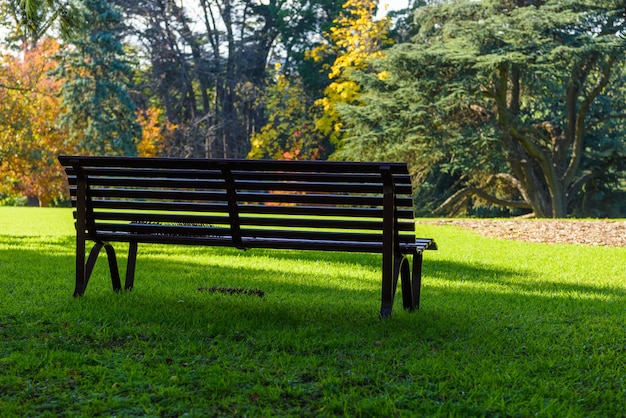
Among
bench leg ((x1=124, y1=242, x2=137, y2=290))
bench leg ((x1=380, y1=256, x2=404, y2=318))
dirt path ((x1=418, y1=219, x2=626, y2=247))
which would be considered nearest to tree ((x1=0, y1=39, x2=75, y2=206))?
dirt path ((x1=418, y1=219, x2=626, y2=247))

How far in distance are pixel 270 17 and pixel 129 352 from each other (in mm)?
35308

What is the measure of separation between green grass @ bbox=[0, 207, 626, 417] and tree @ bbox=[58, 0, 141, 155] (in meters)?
23.5

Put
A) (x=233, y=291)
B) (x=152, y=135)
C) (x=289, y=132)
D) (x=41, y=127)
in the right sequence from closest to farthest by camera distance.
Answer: (x=233, y=291)
(x=41, y=127)
(x=152, y=135)
(x=289, y=132)

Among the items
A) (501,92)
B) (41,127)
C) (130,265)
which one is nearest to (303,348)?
(130,265)

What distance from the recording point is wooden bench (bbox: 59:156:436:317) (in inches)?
173

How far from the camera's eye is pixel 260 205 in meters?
4.64

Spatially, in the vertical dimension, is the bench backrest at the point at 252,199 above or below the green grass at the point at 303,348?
above

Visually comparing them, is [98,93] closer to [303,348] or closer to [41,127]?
[41,127]

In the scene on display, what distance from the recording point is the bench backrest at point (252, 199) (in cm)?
439

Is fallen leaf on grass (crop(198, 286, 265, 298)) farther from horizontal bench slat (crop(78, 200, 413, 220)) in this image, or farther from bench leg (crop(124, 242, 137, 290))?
horizontal bench slat (crop(78, 200, 413, 220))

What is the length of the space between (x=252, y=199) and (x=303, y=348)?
1.11m

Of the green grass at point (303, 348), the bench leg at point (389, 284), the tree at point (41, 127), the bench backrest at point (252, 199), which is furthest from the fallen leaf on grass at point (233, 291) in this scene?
the tree at point (41, 127)

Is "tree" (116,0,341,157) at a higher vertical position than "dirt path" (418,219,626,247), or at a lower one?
higher

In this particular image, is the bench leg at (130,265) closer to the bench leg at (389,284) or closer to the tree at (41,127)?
the bench leg at (389,284)
